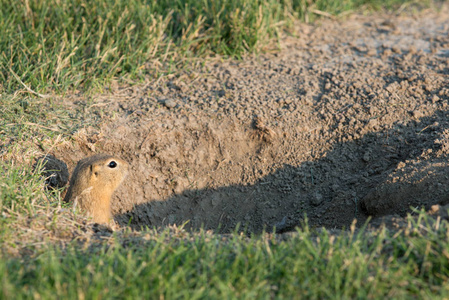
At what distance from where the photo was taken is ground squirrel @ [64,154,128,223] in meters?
4.29

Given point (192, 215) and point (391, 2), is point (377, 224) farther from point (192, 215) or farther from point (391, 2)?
point (391, 2)

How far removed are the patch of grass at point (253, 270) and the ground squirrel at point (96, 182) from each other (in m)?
1.35

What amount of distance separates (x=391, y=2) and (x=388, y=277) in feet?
17.2

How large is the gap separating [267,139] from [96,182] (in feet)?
5.37

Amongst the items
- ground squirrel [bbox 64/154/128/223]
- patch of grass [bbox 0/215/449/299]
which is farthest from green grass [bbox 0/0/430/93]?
patch of grass [bbox 0/215/449/299]

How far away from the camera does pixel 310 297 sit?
2539mm

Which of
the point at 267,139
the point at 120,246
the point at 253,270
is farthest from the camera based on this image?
the point at 267,139

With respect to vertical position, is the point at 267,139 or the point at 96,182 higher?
the point at 267,139

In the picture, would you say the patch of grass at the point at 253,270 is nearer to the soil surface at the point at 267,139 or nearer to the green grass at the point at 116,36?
the soil surface at the point at 267,139

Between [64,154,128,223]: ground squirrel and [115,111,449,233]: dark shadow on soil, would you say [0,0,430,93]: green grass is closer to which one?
[64,154,128,223]: ground squirrel

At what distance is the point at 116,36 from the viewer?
5.52 m

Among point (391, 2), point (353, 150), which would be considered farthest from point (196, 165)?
point (391, 2)

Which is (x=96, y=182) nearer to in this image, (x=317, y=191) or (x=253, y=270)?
(x=317, y=191)

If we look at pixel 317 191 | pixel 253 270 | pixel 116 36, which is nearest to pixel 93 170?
pixel 116 36
